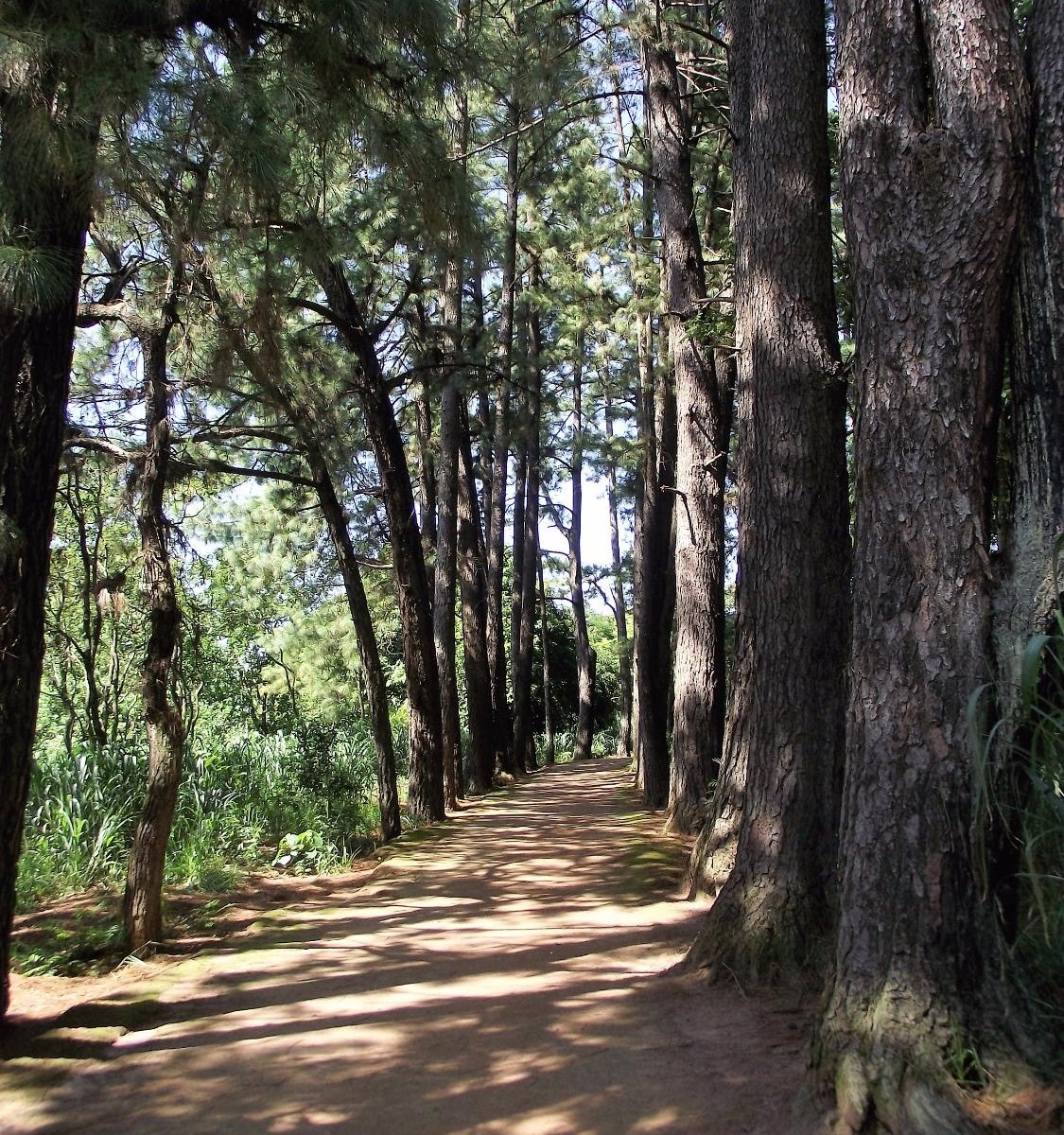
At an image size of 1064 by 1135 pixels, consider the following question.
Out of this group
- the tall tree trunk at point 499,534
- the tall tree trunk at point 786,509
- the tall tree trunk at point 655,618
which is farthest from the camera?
the tall tree trunk at point 499,534

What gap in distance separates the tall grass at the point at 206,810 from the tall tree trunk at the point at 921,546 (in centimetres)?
606

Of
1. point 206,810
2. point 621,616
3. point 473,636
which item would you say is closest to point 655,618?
point 473,636

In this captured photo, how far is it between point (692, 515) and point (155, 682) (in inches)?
219

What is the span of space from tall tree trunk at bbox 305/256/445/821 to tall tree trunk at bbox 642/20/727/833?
332 centimetres

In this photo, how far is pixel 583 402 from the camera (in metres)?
28.8

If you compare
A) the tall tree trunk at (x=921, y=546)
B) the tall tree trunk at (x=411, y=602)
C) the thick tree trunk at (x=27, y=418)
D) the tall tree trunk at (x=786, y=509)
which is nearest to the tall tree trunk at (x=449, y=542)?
the tall tree trunk at (x=411, y=602)

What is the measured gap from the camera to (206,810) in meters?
9.92

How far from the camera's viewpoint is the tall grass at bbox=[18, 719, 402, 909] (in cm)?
805

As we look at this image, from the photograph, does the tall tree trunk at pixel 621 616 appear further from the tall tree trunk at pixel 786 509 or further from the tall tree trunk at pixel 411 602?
the tall tree trunk at pixel 786 509

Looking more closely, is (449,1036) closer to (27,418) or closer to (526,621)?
(27,418)

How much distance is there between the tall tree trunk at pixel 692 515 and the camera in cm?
1000

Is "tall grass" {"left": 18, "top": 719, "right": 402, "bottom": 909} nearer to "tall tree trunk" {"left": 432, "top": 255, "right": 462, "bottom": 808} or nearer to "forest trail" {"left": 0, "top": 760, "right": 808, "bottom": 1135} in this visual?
"forest trail" {"left": 0, "top": 760, "right": 808, "bottom": 1135}

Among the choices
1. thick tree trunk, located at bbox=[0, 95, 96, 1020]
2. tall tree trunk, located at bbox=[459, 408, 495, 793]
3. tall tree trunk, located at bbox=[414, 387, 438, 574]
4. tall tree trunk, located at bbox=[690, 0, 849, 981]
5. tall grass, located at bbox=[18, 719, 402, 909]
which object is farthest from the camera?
tall tree trunk, located at bbox=[414, 387, 438, 574]

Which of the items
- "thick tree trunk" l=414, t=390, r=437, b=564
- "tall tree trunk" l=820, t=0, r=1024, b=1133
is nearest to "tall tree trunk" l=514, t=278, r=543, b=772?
"thick tree trunk" l=414, t=390, r=437, b=564
